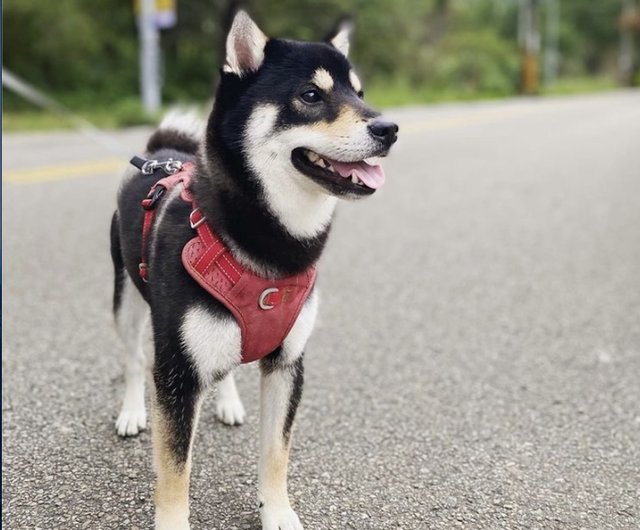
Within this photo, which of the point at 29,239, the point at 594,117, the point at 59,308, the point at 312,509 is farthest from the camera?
the point at 594,117

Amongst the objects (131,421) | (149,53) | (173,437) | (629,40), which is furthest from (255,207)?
(629,40)

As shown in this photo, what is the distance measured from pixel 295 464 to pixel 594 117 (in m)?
20.5

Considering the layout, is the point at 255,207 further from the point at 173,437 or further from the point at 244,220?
the point at 173,437

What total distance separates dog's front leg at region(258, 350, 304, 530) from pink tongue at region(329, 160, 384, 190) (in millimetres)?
590

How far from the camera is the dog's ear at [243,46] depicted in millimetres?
2279

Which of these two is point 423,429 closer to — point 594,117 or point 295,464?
point 295,464

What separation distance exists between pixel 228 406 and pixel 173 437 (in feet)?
3.04

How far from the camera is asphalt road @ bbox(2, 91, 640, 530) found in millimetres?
2623

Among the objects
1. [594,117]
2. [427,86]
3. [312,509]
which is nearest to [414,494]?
[312,509]

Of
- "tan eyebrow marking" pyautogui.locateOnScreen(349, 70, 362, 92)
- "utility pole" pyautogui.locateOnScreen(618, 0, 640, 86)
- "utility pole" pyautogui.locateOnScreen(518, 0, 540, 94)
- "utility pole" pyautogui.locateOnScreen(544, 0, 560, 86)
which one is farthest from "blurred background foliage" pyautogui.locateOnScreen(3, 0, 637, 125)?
"utility pole" pyautogui.locateOnScreen(618, 0, 640, 86)

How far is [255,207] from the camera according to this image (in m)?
2.25

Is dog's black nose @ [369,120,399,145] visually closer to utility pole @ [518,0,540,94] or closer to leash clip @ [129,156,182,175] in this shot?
leash clip @ [129,156,182,175]

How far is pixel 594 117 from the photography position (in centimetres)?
2138

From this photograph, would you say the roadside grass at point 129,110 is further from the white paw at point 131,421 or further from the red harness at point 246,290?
the red harness at point 246,290
